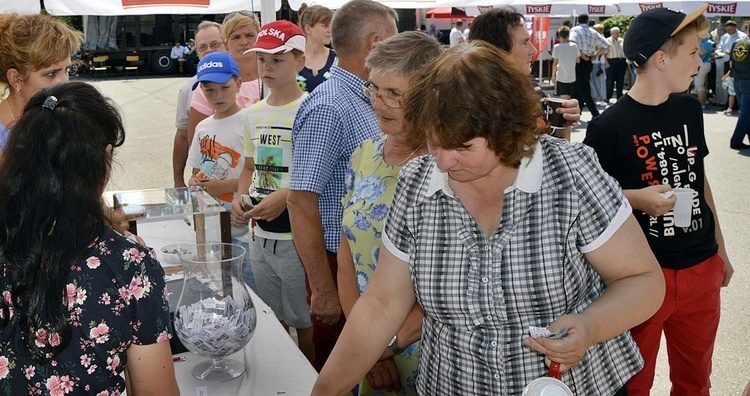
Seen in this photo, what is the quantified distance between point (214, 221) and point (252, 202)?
1.63 ft

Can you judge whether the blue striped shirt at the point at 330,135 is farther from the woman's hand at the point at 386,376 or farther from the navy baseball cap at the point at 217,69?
the navy baseball cap at the point at 217,69

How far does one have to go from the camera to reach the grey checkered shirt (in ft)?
5.18

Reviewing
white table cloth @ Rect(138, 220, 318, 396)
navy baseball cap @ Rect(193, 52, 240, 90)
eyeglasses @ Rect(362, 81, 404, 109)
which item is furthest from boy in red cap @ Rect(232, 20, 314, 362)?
eyeglasses @ Rect(362, 81, 404, 109)

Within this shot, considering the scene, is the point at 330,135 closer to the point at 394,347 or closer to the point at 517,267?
the point at 394,347

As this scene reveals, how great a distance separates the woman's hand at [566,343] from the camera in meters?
1.44

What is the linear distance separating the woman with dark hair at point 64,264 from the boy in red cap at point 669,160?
1754 millimetres

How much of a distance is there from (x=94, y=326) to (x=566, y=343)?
95 centimetres

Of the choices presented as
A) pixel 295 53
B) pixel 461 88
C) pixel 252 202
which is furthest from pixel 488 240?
pixel 295 53

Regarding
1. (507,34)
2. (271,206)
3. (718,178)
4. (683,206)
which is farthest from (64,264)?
(718,178)

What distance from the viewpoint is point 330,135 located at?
2.52 m

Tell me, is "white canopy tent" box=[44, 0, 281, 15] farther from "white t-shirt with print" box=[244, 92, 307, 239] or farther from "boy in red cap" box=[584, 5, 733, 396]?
"boy in red cap" box=[584, 5, 733, 396]

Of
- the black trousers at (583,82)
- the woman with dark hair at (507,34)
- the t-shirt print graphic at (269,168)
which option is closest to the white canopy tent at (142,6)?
the t-shirt print graphic at (269,168)

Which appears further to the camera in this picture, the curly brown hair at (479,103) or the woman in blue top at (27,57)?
the woman in blue top at (27,57)

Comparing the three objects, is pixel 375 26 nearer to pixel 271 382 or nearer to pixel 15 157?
pixel 271 382
